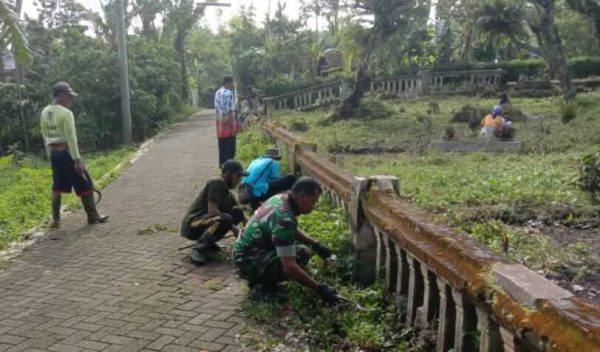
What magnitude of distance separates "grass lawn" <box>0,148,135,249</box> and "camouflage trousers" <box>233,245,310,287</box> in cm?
358

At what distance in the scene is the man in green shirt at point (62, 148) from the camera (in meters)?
7.34

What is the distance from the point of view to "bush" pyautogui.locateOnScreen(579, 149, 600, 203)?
7.16 metres

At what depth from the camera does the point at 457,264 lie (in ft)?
9.82

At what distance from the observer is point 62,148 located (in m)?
7.48

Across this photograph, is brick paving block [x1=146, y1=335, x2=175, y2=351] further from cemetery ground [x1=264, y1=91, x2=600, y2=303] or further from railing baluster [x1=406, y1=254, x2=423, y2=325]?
cemetery ground [x1=264, y1=91, x2=600, y2=303]

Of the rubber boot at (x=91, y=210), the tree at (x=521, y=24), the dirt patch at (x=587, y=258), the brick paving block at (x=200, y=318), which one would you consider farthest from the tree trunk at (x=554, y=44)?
the brick paving block at (x=200, y=318)

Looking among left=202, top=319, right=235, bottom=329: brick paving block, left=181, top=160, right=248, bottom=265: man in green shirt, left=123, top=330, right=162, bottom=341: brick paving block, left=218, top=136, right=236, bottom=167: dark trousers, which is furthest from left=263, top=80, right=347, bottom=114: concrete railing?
left=123, top=330, right=162, bottom=341: brick paving block

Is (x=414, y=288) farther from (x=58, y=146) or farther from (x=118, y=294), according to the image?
(x=58, y=146)

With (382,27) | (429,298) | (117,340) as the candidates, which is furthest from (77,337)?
(382,27)

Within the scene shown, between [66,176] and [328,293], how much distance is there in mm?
4528

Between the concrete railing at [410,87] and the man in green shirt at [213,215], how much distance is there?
2086cm

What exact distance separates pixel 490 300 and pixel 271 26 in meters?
36.1

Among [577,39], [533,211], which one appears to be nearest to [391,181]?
[533,211]

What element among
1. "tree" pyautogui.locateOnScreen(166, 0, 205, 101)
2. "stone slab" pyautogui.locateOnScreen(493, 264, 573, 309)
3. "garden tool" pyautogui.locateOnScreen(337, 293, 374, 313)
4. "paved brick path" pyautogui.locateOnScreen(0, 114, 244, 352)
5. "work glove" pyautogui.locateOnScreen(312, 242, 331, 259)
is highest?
"tree" pyautogui.locateOnScreen(166, 0, 205, 101)
